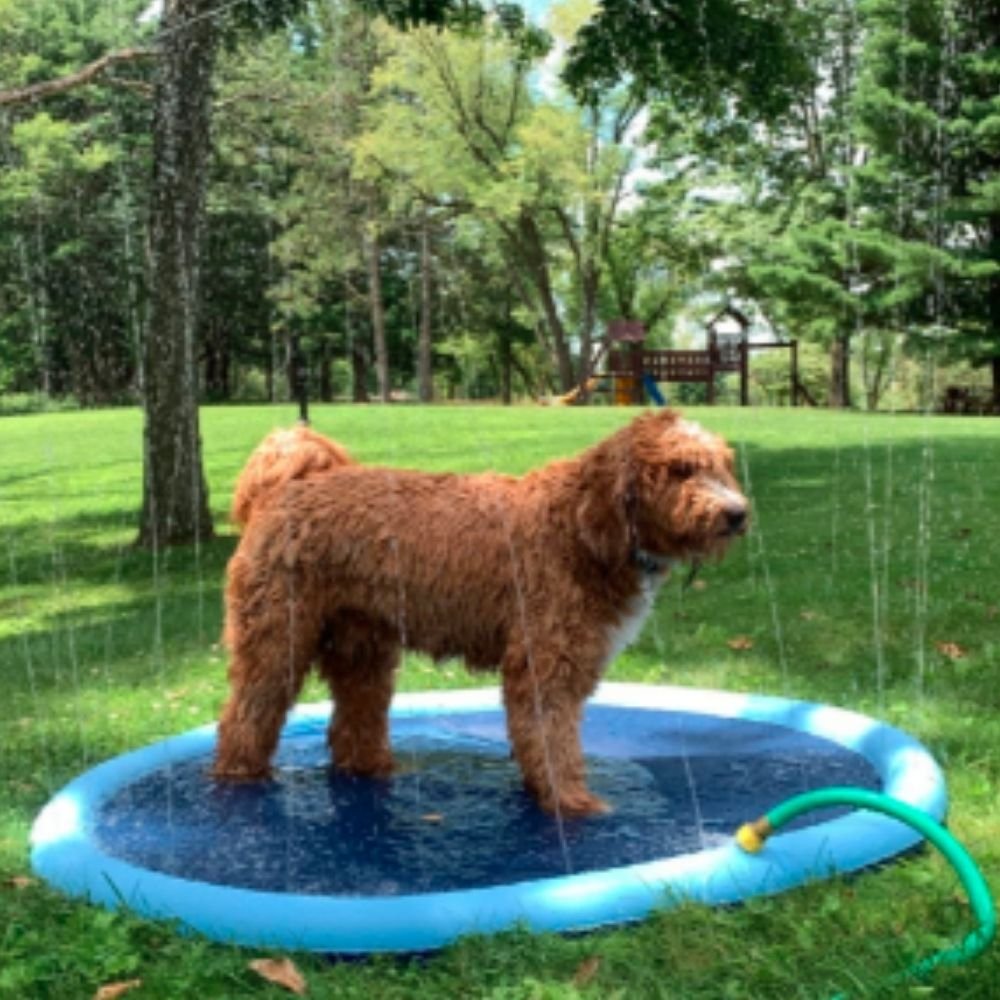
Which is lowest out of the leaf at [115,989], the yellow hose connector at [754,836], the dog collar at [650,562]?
the leaf at [115,989]

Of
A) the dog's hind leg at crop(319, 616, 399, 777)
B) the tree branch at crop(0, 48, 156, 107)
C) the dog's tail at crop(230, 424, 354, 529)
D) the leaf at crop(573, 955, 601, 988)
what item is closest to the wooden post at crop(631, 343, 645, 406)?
the tree branch at crop(0, 48, 156, 107)

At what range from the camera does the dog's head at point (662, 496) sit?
3984mm

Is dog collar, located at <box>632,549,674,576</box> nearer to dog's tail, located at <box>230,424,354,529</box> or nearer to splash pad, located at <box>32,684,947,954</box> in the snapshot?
splash pad, located at <box>32,684,947,954</box>

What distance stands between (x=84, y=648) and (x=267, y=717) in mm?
3527

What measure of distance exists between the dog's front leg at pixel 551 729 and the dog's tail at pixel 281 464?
1096mm

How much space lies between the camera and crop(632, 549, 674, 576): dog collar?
4242 mm

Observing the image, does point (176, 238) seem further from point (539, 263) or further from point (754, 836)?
point (539, 263)

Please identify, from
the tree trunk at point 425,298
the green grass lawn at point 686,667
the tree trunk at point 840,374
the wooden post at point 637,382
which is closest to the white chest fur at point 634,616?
the green grass lawn at point 686,667

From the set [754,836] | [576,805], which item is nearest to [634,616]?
[576,805]

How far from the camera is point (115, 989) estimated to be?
10.6 feet

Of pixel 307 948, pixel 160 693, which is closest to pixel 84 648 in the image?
pixel 160 693

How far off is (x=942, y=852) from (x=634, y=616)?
143 centimetres

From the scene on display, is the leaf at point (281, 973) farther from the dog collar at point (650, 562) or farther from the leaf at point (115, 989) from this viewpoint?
the dog collar at point (650, 562)

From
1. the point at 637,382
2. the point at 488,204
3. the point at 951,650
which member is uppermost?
the point at 488,204
